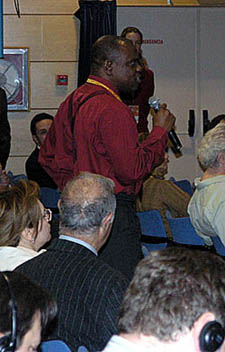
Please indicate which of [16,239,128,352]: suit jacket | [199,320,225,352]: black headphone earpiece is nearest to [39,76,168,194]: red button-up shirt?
[16,239,128,352]: suit jacket

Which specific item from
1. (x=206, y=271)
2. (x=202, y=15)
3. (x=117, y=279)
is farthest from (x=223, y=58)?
(x=206, y=271)

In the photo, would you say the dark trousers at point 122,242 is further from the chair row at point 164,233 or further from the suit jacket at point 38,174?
the suit jacket at point 38,174

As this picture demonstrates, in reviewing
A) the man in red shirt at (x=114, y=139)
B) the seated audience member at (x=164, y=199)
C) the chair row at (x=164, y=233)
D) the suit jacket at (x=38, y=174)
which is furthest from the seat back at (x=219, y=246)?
the suit jacket at (x=38, y=174)

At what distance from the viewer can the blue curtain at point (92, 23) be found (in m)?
7.61

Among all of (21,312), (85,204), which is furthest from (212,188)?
(21,312)

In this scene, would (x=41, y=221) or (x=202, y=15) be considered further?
(x=202, y=15)

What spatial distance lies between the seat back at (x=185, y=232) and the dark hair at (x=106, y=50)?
104 centimetres

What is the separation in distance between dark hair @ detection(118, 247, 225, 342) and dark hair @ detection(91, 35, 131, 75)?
195 cm

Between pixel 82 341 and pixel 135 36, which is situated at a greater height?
pixel 135 36

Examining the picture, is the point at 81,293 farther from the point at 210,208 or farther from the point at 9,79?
the point at 9,79

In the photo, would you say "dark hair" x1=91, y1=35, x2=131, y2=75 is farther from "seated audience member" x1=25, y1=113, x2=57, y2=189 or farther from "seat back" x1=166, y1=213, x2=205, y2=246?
"seated audience member" x1=25, y1=113, x2=57, y2=189

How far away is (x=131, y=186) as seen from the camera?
3.17 meters

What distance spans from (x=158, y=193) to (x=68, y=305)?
8.88 ft

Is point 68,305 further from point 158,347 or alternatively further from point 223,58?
point 223,58
